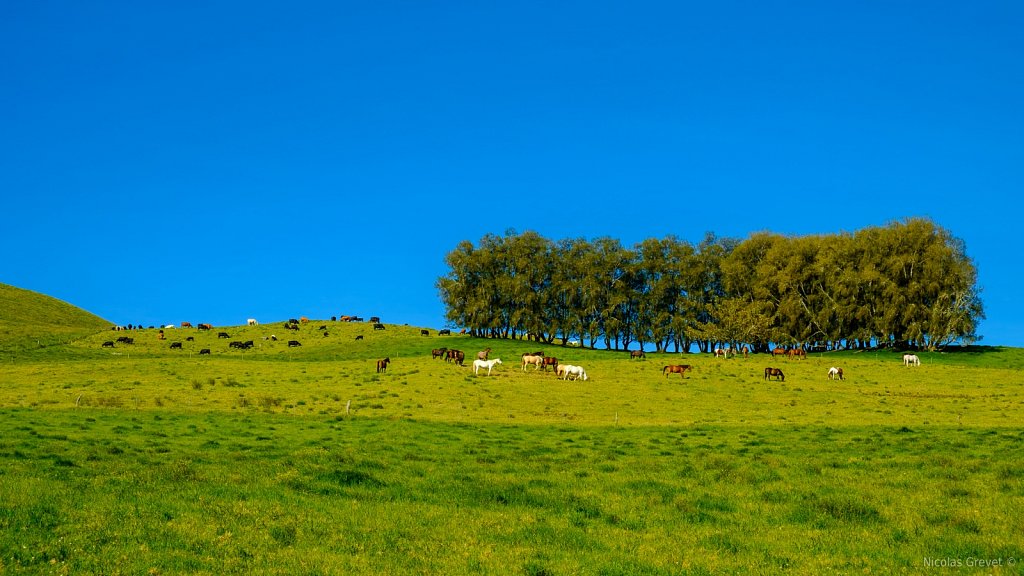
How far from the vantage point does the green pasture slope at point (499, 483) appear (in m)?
12.8

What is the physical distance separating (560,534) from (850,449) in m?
18.7

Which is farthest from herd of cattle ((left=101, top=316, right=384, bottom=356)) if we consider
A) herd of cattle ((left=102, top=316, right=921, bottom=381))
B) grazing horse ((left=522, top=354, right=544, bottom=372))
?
grazing horse ((left=522, top=354, right=544, bottom=372))

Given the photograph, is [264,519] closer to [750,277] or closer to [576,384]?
[576,384]

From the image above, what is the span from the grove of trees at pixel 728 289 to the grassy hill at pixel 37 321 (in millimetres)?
54541

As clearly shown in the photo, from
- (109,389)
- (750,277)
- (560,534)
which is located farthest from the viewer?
(750,277)

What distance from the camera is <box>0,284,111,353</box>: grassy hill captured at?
9631cm

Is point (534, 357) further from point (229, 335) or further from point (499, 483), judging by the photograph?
point (229, 335)

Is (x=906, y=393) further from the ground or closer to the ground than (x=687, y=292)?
closer to the ground

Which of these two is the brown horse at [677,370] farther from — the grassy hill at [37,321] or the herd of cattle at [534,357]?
the grassy hill at [37,321]

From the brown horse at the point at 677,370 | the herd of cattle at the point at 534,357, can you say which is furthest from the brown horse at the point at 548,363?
the brown horse at the point at 677,370

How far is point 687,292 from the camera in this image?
10306cm

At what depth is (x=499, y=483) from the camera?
19.6 metres

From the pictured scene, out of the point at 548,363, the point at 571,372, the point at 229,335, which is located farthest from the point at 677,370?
the point at 229,335

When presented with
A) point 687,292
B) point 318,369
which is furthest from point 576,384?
point 687,292
